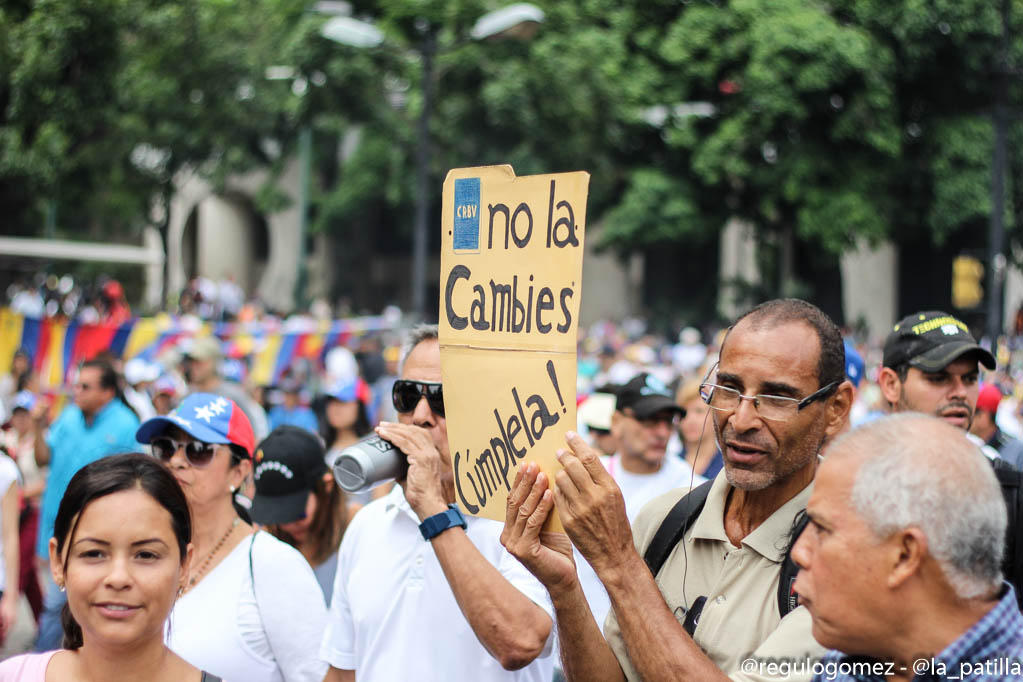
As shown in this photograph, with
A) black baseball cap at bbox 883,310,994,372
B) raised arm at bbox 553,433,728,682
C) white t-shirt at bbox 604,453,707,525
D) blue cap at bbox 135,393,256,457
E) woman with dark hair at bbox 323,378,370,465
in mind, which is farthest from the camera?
woman with dark hair at bbox 323,378,370,465

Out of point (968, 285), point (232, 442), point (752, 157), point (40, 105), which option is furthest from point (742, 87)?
point (232, 442)

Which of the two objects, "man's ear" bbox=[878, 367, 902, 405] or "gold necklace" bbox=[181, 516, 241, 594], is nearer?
"gold necklace" bbox=[181, 516, 241, 594]

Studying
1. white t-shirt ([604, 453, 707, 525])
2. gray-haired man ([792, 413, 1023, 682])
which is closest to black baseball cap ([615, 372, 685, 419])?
white t-shirt ([604, 453, 707, 525])

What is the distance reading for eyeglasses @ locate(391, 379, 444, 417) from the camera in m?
3.23

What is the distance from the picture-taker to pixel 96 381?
6828mm

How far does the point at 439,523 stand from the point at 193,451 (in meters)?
1.22

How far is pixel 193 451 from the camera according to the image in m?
3.68

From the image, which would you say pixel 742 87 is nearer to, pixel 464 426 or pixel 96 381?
pixel 96 381

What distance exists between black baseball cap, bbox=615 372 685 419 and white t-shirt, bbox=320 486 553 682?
95.4 inches

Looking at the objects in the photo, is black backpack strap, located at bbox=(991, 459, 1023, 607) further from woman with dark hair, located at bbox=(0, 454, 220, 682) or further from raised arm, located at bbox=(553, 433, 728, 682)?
woman with dark hair, located at bbox=(0, 454, 220, 682)

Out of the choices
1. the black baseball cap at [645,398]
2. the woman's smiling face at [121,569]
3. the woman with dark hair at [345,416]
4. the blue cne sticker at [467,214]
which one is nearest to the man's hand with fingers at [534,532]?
the blue cne sticker at [467,214]

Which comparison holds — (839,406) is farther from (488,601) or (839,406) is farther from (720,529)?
(488,601)

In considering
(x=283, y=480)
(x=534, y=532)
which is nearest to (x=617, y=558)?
(x=534, y=532)

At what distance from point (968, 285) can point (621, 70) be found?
9441 millimetres
